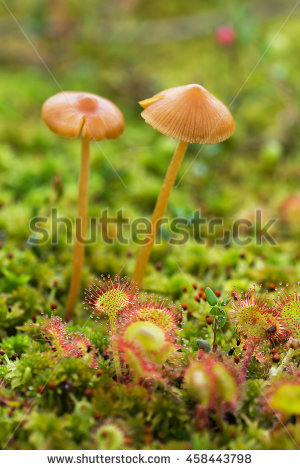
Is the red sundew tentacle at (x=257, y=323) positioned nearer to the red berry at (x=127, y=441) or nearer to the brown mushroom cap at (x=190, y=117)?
the red berry at (x=127, y=441)

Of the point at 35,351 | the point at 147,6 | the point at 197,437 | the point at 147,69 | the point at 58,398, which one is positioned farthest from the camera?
the point at 147,6

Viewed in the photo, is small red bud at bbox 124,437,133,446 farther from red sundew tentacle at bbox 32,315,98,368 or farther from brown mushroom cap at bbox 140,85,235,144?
brown mushroom cap at bbox 140,85,235,144

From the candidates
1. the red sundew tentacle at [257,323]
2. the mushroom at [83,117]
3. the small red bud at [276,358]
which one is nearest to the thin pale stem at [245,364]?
the red sundew tentacle at [257,323]

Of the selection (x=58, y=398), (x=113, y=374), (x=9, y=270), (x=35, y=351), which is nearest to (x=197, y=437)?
(x=113, y=374)

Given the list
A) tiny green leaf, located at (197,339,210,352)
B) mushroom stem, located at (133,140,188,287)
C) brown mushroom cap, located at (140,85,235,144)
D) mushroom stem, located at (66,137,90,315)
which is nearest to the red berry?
tiny green leaf, located at (197,339,210,352)

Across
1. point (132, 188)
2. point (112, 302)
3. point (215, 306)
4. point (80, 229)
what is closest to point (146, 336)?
point (112, 302)

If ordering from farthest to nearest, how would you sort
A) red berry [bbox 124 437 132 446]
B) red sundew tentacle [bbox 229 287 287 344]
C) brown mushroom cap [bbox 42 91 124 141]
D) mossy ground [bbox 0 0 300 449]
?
1. brown mushroom cap [bbox 42 91 124 141]
2. red sundew tentacle [bbox 229 287 287 344]
3. mossy ground [bbox 0 0 300 449]
4. red berry [bbox 124 437 132 446]

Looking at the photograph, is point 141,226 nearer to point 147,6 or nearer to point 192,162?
point 192,162
